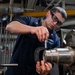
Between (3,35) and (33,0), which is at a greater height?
(33,0)

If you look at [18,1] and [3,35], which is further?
[3,35]

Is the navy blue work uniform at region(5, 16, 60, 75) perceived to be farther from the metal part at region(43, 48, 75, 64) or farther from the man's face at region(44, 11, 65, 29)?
the metal part at region(43, 48, 75, 64)

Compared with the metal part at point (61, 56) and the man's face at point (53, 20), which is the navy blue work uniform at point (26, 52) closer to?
the man's face at point (53, 20)

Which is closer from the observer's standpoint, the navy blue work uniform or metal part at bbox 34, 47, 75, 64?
metal part at bbox 34, 47, 75, 64

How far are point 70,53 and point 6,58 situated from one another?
255 cm

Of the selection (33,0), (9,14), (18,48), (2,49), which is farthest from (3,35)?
(18,48)

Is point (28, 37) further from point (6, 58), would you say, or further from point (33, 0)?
point (6, 58)

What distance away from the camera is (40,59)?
25.9 inches

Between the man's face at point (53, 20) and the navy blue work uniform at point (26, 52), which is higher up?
the man's face at point (53, 20)

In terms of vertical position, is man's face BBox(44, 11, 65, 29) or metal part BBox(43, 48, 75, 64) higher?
man's face BBox(44, 11, 65, 29)

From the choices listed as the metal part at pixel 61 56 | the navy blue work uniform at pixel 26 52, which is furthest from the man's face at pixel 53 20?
the metal part at pixel 61 56

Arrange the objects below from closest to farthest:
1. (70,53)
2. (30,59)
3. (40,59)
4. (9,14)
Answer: (70,53), (40,59), (30,59), (9,14)

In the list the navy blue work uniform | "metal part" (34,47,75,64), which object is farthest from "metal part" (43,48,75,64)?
the navy blue work uniform

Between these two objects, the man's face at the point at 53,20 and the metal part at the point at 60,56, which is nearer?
the metal part at the point at 60,56
